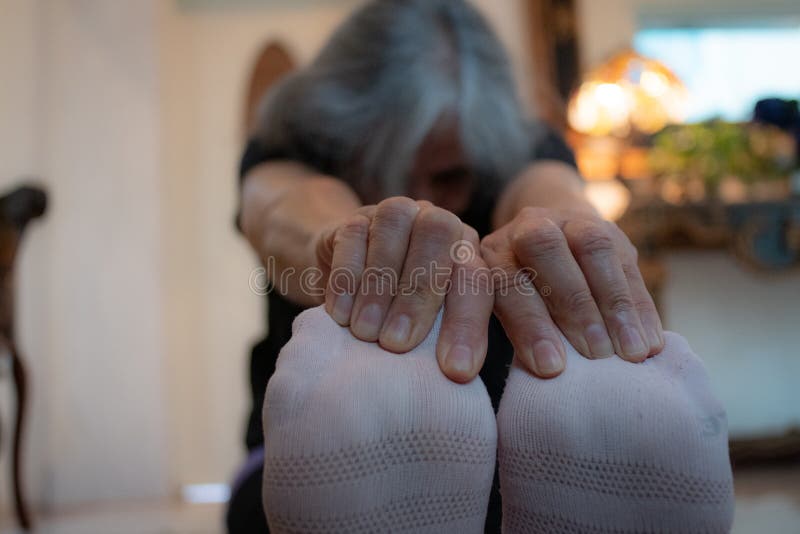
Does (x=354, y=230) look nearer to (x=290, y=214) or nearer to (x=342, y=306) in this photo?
(x=342, y=306)

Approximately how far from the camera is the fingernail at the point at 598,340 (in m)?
0.22

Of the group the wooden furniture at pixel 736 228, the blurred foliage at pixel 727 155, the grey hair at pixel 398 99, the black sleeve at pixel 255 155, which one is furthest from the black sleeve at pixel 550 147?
the blurred foliage at pixel 727 155

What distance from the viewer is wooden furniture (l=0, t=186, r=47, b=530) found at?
3.38 feet

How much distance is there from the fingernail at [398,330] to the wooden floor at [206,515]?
145mm

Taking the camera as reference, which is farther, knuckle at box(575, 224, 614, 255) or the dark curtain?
the dark curtain

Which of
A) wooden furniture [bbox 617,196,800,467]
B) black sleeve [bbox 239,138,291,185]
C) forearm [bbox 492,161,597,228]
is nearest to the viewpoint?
forearm [bbox 492,161,597,228]

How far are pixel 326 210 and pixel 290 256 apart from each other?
33mm

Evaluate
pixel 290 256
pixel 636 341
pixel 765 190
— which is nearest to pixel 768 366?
pixel 636 341

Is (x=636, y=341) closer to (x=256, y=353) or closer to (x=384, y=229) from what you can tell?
(x=384, y=229)

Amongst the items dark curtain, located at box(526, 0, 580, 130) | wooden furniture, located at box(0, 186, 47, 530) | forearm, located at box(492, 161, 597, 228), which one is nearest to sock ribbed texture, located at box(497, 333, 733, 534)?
forearm, located at box(492, 161, 597, 228)

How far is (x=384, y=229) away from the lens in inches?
8.4

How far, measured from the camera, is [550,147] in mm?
510

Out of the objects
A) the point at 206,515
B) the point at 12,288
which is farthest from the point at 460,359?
the point at 12,288

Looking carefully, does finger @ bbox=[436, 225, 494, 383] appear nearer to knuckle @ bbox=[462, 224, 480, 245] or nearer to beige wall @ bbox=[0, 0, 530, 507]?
knuckle @ bbox=[462, 224, 480, 245]
